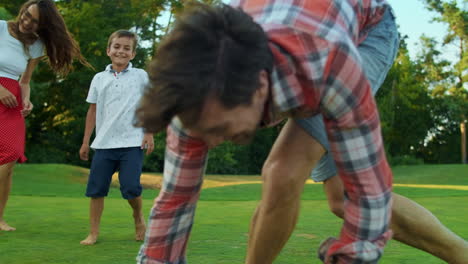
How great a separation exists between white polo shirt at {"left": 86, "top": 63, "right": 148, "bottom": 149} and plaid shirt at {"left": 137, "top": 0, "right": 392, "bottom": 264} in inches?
123

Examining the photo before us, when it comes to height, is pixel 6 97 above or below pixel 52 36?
below

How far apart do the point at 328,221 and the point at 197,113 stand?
4752mm

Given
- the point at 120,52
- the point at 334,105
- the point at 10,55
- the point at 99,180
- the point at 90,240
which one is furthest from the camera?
the point at 120,52

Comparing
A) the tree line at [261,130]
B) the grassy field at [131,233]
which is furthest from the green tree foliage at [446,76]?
the grassy field at [131,233]

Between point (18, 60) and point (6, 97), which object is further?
point (18, 60)

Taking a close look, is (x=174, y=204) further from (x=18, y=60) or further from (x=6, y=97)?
(x=18, y=60)

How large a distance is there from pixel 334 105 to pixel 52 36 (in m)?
4.31

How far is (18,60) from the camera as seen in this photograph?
539 cm

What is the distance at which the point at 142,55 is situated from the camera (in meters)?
30.3

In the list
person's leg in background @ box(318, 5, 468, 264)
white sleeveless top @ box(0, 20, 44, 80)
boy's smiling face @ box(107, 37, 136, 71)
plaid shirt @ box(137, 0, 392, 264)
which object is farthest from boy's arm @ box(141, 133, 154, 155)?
plaid shirt @ box(137, 0, 392, 264)

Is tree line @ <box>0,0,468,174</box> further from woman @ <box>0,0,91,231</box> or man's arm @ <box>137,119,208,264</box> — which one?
man's arm @ <box>137,119,208,264</box>

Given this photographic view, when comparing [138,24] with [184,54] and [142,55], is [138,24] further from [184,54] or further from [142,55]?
[184,54]

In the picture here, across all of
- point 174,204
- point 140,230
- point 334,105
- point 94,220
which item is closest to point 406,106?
point 140,230

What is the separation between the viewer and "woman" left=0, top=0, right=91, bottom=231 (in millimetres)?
5316
